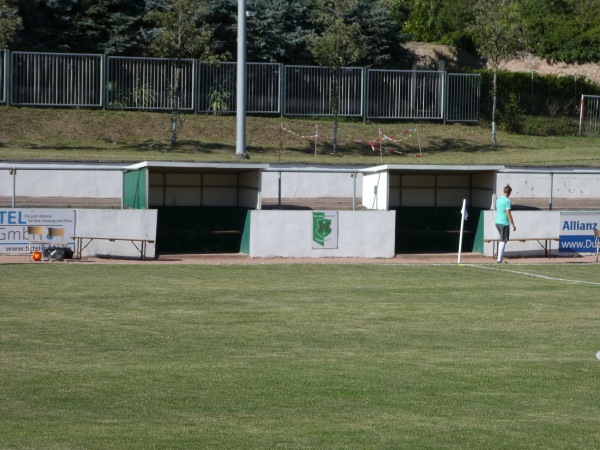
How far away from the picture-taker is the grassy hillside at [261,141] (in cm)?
4075

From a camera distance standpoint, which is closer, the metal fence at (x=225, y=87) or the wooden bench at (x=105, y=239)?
the wooden bench at (x=105, y=239)

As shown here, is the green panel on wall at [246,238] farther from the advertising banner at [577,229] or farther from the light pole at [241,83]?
the advertising banner at [577,229]

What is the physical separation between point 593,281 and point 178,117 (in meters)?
25.8

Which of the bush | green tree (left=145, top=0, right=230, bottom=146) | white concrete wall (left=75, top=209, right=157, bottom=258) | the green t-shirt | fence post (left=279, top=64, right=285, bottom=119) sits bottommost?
white concrete wall (left=75, top=209, right=157, bottom=258)

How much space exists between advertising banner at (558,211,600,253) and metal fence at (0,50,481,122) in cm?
1913

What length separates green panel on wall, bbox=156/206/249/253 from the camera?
3147 centimetres

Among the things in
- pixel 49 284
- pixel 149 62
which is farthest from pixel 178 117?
pixel 49 284

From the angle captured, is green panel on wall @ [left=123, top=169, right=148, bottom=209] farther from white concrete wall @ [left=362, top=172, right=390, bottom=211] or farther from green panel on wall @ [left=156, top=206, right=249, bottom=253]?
white concrete wall @ [left=362, top=172, right=390, bottom=211]

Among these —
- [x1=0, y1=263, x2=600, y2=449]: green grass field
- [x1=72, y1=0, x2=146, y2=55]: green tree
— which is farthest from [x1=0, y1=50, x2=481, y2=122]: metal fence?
[x1=0, y1=263, x2=600, y2=449]: green grass field

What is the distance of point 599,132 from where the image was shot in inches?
2141

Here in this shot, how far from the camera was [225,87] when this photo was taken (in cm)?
4800

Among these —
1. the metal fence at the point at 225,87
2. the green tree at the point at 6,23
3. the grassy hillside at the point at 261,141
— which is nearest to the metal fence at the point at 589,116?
the grassy hillside at the point at 261,141

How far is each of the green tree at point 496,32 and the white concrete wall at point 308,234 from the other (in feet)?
61.8

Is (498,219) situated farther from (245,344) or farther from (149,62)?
(149,62)
